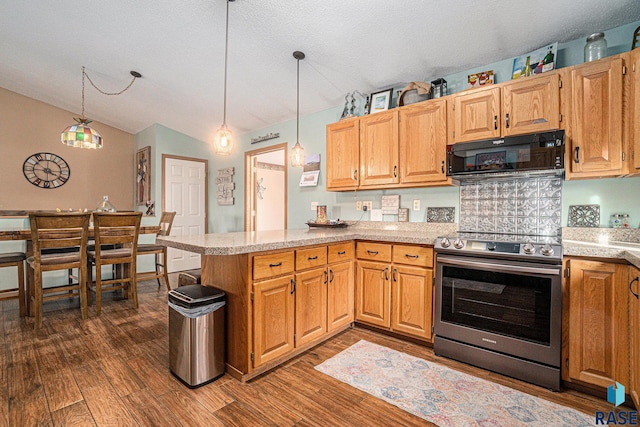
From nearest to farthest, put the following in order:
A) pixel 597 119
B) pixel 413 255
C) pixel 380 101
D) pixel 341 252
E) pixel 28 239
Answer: pixel 597 119 < pixel 413 255 < pixel 341 252 < pixel 28 239 < pixel 380 101

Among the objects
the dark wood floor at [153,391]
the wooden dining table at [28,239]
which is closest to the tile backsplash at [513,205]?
the dark wood floor at [153,391]

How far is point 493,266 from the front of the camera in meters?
2.02

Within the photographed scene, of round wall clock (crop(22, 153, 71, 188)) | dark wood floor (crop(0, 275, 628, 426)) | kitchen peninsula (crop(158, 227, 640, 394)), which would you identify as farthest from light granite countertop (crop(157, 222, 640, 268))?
round wall clock (crop(22, 153, 71, 188))

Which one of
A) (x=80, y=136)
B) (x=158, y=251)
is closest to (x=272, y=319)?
(x=158, y=251)

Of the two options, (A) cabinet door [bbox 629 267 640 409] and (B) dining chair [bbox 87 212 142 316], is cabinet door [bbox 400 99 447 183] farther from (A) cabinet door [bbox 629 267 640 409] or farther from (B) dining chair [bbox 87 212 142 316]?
(B) dining chair [bbox 87 212 142 316]

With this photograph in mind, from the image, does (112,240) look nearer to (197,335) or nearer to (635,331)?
(197,335)

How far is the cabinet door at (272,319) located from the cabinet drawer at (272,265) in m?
0.05

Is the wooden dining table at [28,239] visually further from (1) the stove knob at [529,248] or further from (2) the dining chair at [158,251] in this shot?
(1) the stove knob at [529,248]

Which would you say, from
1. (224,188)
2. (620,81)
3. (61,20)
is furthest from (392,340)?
(61,20)

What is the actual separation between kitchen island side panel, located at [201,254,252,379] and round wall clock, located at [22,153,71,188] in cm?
520

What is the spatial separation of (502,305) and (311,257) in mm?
1377

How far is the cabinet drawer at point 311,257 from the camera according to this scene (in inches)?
87.0

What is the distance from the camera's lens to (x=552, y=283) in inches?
73.0

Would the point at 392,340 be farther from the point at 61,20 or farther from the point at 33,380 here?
the point at 61,20
